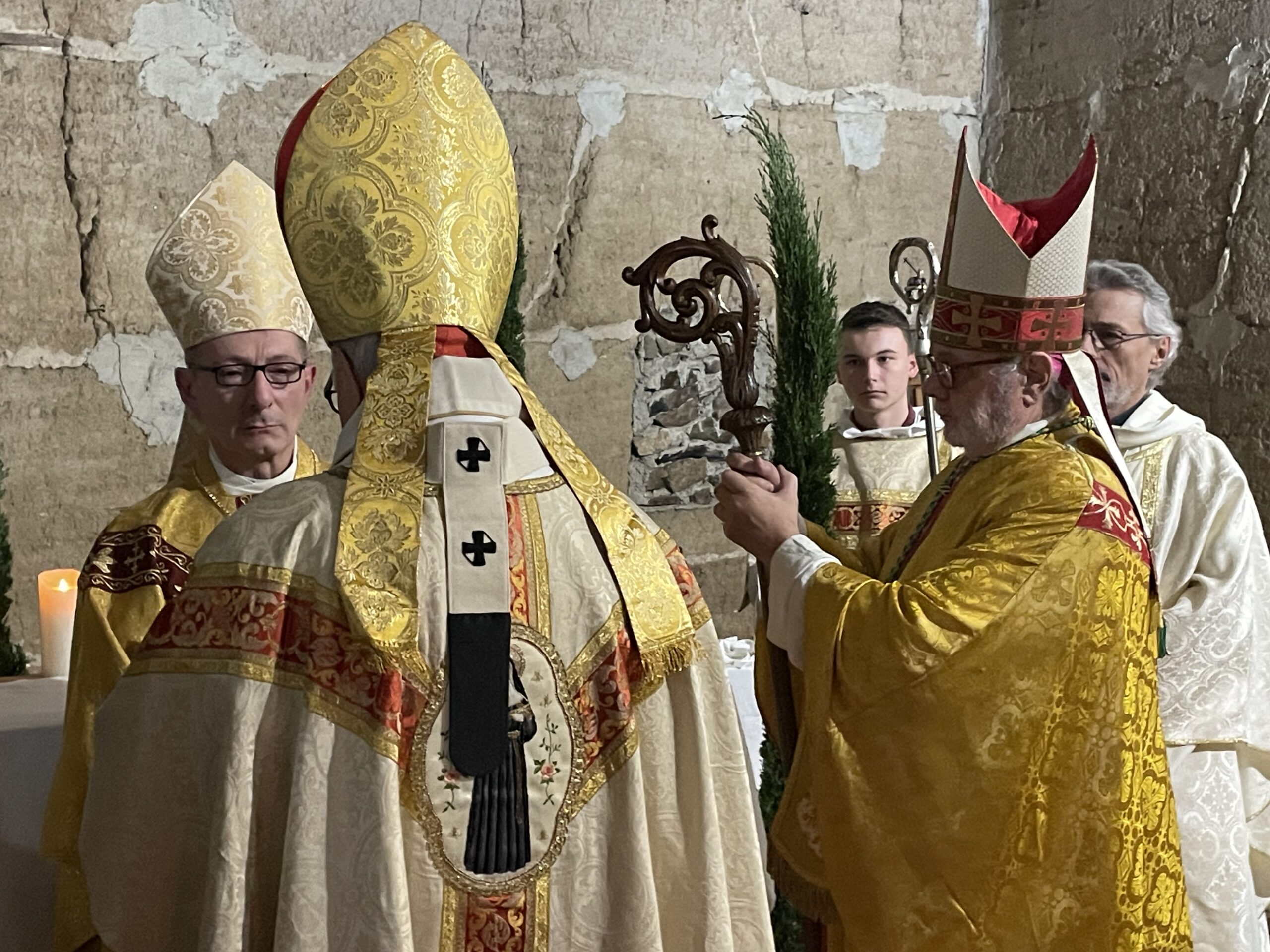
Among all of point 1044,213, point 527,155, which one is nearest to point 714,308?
point 1044,213

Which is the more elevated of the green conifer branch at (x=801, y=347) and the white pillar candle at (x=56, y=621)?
the green conifer branch at (x=801, y=347)

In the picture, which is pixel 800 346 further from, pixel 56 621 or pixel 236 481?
pixel 56 621

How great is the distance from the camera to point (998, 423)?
277cm

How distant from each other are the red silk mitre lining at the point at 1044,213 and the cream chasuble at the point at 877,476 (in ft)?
5.71

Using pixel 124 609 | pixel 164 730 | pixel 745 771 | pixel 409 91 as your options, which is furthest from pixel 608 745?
pixel 124 609

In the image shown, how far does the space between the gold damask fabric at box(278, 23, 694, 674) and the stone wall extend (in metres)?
3.58

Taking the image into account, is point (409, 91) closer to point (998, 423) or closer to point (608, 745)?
point (608, 745)

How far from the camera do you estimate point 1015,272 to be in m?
2.75

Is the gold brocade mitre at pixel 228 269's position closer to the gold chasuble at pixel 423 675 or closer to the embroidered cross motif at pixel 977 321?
the gold chasuble at pixel 423 675

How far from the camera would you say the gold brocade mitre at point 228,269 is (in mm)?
2828

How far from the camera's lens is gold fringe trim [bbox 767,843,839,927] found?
276cm

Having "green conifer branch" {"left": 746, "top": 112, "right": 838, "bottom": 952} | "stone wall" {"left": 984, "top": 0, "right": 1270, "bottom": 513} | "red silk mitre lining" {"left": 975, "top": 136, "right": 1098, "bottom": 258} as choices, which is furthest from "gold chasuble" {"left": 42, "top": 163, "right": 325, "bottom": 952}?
"stone wall" {"left": 984, "top": 0, "right": 1270, "bottom": 513}

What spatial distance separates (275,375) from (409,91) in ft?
3.28

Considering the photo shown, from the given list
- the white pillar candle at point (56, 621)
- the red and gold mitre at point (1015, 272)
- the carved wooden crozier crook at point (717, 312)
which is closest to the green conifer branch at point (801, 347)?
the red and gold mitre at point (1015, 272)
